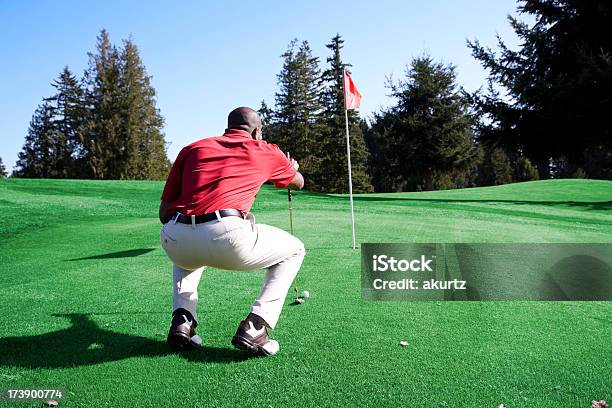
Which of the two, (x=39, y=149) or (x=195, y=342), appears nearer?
(x=195, y=342)

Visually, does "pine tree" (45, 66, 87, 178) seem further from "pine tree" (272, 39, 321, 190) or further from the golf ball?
the golf ball

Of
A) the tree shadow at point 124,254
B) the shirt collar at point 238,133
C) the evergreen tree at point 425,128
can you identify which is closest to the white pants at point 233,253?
the shirt collar at point 238,133

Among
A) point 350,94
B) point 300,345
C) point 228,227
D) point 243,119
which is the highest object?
point 350,94

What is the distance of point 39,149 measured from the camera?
175 feet

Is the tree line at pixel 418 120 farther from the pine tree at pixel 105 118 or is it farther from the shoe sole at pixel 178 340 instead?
the shoe sole at pixel 178 340

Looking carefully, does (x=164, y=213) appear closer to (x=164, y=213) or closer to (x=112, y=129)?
(x=164, y=213)

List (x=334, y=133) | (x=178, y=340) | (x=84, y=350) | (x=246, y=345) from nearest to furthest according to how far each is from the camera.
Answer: (x=246, y=345)
(x=178, y=340)
(x=84, y=350)
(x=334, y=133)

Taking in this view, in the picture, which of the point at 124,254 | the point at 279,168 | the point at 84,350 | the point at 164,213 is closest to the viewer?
the point at 84,350

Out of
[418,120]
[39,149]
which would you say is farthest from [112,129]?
[418,120]

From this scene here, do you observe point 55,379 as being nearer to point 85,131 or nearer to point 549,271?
point 549,271

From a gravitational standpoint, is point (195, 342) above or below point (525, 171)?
Result: below

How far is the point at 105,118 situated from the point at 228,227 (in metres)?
46.5

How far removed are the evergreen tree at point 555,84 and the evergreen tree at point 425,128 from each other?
15887 millimetres

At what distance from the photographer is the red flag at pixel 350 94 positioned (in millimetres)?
9031
